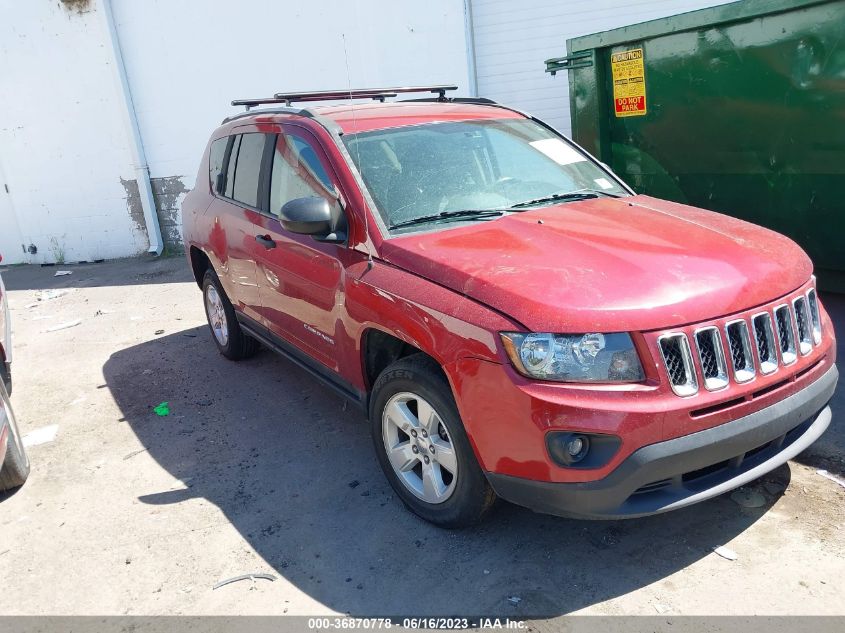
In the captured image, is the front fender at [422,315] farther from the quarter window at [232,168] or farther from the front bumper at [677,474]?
the quarter window at [232,168]

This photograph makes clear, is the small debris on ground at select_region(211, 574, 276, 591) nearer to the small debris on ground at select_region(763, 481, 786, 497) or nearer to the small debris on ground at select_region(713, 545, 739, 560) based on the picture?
the small debris on ground at select_region(713, 545, 739, 560)

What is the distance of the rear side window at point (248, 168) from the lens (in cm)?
468

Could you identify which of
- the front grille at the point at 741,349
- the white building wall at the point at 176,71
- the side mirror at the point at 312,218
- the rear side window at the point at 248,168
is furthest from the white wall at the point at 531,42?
the front grille at the point at 741,349

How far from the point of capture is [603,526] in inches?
129

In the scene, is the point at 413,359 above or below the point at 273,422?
above

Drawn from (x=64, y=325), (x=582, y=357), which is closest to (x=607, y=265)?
(x=582, y=357)

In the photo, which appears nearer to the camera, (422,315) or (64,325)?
(422,315)

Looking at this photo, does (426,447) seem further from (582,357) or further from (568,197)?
(568,197)

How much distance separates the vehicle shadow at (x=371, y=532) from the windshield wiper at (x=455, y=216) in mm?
1392

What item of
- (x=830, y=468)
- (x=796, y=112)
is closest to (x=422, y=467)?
(x=830, y=468)

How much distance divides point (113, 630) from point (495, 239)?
229 centimetres

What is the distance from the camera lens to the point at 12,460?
3998 mm

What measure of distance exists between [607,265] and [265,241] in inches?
91.2

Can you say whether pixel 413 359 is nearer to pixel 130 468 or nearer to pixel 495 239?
pixel 495 239
